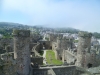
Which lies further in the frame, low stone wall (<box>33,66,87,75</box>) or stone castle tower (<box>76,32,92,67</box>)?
stone castle tower (<box>76,32,92,67</box>)

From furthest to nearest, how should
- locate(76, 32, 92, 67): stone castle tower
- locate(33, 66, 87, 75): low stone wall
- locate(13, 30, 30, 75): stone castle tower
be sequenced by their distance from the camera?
locate(76, 32, 92, 67): stone castle tower < locate(33, 66, 87, 75): low stone wall < locate(13, 30, 30, 75): stone castle tower

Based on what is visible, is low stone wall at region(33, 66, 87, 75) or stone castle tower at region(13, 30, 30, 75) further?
low stone wall at region(33, 66, 87, 75)

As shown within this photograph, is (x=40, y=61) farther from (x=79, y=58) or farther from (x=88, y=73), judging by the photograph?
(x=88, y=73)

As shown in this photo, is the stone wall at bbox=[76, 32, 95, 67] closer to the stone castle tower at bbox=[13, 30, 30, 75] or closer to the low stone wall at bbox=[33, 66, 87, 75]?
the low stone wall at bbox=[33, 66, 87, 75]

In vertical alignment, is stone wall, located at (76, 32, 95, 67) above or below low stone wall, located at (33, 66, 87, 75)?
above

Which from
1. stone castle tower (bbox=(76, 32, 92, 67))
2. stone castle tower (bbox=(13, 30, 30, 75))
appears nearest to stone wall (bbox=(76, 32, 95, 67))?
stone castle tower (bbox=(76, 32, 92, 67))

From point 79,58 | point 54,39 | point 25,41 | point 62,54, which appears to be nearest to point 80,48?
point 79,58

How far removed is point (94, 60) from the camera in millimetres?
20875

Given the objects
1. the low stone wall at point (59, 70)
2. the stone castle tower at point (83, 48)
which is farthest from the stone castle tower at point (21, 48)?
the stone castle tower at point (83, 48)

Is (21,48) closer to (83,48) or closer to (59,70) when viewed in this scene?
(59,70)

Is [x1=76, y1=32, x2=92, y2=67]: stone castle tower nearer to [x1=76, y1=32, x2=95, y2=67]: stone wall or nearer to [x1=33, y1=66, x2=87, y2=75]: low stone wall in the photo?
[x1=76, y1=32, x2=95, y2=67]: stone wall

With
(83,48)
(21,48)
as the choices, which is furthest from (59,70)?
(21,48)

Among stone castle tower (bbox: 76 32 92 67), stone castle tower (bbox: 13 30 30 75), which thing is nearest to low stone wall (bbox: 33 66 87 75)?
stone castle tower (bbox: 76 32 92 67)

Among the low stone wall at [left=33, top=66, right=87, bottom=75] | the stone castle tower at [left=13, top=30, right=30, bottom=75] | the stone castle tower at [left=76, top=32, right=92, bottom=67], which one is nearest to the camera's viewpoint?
the stone castle tower at [left=13, top=30, right=30, bottom=75]
